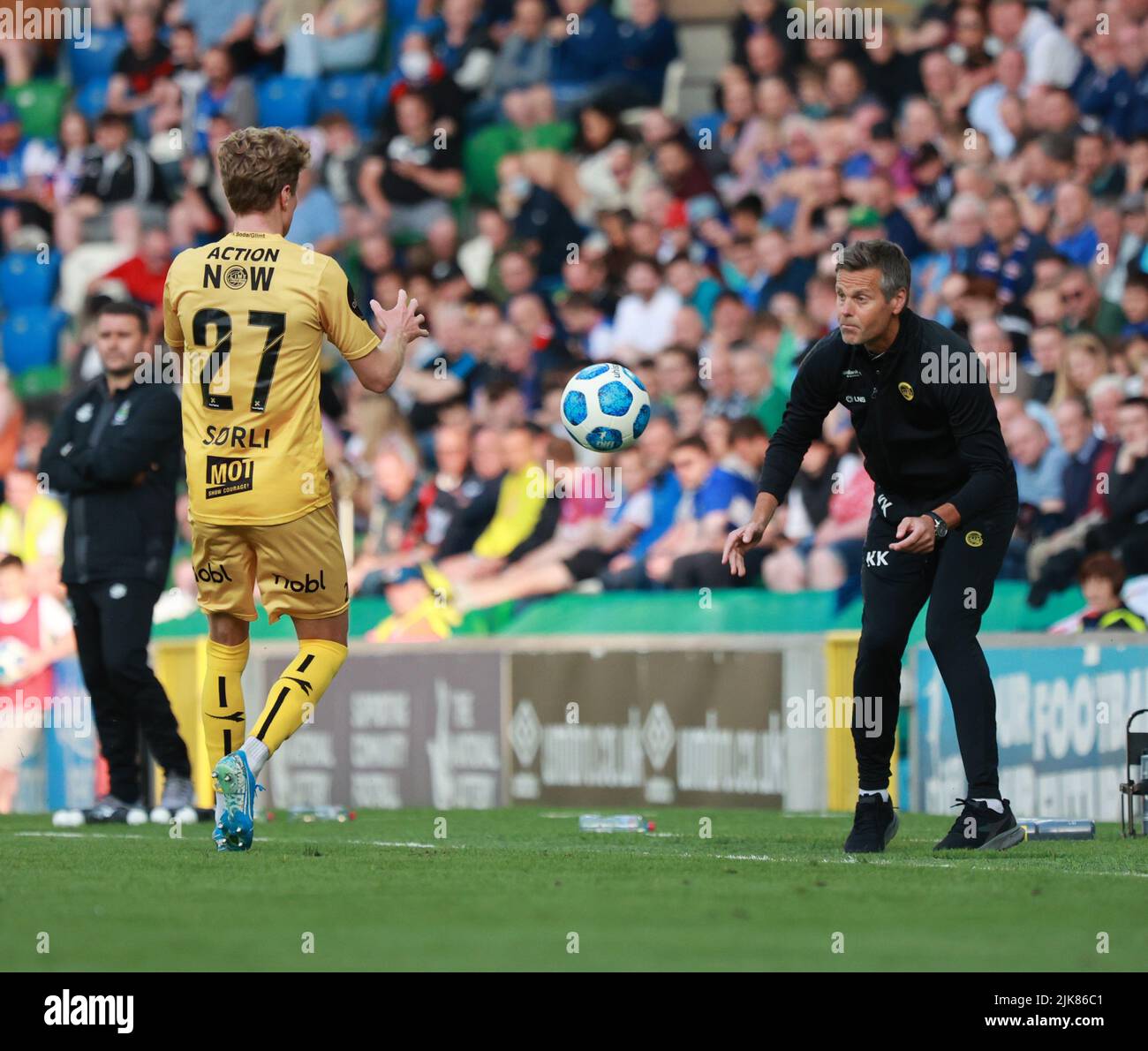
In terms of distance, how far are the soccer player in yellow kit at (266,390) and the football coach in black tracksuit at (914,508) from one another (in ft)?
4.87

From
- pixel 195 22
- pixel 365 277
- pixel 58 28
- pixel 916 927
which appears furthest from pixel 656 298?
pixel 916 927

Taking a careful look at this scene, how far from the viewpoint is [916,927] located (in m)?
5.51

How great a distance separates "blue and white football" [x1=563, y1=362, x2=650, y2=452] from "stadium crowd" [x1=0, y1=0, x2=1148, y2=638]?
3230mm

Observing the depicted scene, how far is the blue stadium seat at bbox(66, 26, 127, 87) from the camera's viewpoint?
2186cm

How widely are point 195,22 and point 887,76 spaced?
7.99 metres

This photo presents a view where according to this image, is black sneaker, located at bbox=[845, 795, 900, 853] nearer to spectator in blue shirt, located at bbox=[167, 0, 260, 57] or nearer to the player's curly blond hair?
the player's curly blond hair

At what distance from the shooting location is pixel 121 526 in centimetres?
1016

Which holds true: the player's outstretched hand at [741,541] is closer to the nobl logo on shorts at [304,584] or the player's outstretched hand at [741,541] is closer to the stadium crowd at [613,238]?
the nobl logo on shorts at [304,584]

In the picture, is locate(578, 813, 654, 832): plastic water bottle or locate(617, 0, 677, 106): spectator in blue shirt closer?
locate(578, 813, 654, 832): plastic water bottle

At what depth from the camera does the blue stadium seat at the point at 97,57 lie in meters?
21.9

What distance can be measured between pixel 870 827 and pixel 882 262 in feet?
6.49

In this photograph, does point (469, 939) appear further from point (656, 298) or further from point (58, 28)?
point (58, 28)
